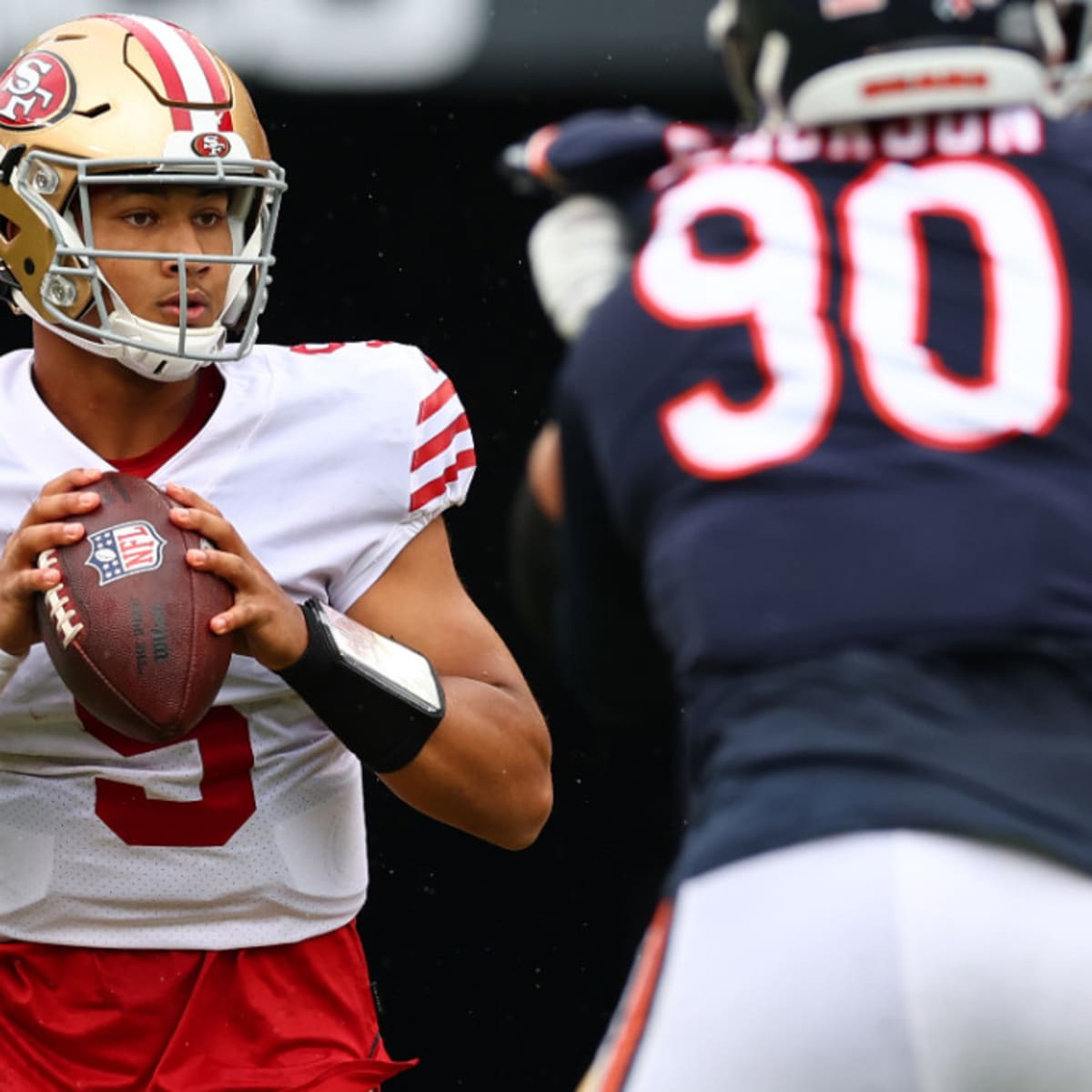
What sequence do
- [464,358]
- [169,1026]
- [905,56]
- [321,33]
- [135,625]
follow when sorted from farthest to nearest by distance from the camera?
[464,358], [321,33], [169,1026], [135,625], [905,56]

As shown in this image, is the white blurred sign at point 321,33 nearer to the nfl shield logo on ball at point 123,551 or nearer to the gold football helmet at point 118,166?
the gold football helmet at point 118,166

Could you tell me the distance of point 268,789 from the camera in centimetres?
237

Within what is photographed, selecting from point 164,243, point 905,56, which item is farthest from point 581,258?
point 164,243

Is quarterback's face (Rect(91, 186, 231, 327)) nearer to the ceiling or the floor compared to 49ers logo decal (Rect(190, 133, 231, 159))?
nearer to the floor

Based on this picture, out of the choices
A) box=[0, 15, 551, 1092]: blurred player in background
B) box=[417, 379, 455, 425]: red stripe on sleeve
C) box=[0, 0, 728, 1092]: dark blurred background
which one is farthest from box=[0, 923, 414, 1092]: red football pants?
box=[0, 0, 728, 1092]: dark blurred background

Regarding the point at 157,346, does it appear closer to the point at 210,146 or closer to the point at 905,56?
the point at 210,146

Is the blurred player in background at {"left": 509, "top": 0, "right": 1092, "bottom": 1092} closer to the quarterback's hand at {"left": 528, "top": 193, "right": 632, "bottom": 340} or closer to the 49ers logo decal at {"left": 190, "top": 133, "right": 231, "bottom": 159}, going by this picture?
the quarterback's hand at {"left": 528, "top": 193, "right": 632, "bottom": 340}

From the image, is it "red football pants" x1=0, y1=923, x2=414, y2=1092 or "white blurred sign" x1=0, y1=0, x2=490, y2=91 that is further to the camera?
"white blurred sign" x1=0, y1=0, x2=490, y2=91

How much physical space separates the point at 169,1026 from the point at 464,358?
1384mm

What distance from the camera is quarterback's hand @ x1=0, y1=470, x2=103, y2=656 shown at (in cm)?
211

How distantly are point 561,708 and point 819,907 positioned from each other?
72.7 inches

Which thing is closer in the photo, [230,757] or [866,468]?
[866,468]

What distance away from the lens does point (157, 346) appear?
2.33 m

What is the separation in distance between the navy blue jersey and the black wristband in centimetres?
42
